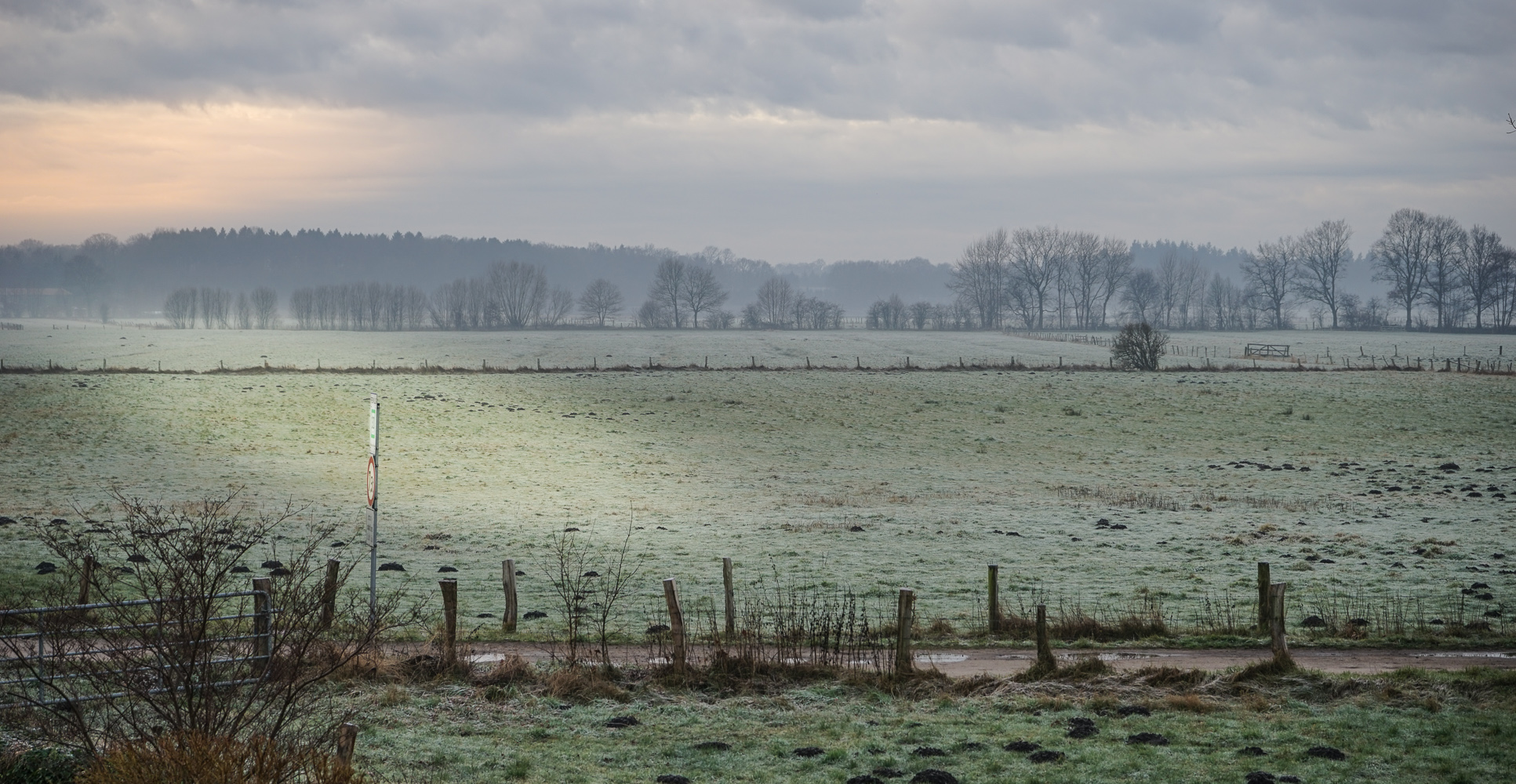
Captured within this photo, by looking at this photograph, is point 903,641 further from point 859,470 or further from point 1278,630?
point 859,470

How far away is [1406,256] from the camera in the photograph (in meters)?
153

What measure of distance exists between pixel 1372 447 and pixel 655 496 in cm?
3251

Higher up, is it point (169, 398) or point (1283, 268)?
point (1283, 268)

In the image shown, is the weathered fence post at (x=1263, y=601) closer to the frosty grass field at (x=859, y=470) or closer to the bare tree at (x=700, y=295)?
the frosty grass field at (x=859, y=470)

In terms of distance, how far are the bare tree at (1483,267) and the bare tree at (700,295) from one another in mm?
106915

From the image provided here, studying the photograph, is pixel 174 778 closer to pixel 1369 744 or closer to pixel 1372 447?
pixel 1369 744

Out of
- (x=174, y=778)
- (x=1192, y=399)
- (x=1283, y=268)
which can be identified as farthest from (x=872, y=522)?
(x=1283, y=268)

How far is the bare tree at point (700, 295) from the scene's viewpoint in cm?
18690

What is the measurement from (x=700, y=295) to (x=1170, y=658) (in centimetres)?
17100

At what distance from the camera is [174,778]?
795 cm

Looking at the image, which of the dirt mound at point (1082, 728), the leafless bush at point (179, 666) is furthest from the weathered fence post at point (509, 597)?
the dirt mound at point (1082, 728)

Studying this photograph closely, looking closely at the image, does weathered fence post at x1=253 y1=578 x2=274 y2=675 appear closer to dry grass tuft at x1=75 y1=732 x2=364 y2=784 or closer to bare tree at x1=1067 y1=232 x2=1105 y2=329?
dry grass tuft at x1=75 y1=732 x2=364 y2=784

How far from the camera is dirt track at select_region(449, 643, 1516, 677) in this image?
650 inches

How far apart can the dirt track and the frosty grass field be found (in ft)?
7.46
